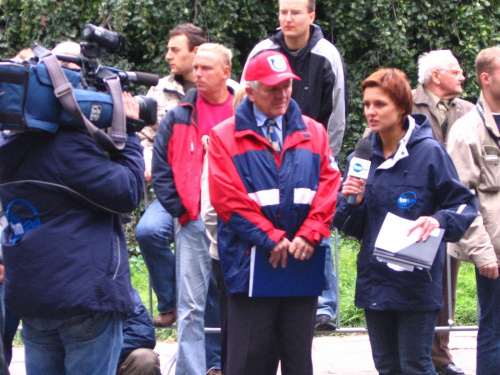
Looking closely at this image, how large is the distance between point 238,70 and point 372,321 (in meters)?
6.47

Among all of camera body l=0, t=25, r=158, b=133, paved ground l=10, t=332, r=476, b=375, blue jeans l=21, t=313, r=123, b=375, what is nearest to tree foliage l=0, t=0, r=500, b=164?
paved ground l=10, t=332, r=476, b=375

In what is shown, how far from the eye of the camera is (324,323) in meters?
5.48

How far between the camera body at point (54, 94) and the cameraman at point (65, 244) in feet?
0.36

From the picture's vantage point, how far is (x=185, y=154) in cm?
515

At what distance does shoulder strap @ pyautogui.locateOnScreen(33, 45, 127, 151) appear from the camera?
3.24 m

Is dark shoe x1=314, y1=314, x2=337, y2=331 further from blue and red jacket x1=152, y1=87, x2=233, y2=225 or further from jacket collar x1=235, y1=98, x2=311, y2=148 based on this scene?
jacket collar x1=235, y1=98, x2=311, y2=148

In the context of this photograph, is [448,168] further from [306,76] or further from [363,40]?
[363,40]

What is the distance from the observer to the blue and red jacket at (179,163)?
16.9 feet

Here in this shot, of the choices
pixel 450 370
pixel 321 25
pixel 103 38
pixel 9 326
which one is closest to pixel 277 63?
pixel 103 38

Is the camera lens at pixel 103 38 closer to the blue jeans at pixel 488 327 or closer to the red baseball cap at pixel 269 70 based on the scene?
the red baseball cap at pixel 269 70

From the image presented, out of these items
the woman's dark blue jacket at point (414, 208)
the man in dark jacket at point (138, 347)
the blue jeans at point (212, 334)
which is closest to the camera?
the woman's dark blue jacket at point (414, 208)

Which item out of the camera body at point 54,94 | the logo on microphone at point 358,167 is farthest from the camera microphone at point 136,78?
the logo on microphone at point 358,167

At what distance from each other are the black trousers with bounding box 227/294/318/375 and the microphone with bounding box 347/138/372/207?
1.85 ft

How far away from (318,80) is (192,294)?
1649 mm
